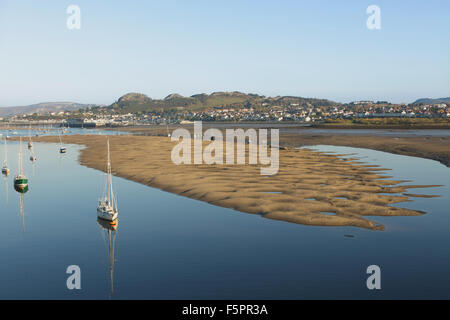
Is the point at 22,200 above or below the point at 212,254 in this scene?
above

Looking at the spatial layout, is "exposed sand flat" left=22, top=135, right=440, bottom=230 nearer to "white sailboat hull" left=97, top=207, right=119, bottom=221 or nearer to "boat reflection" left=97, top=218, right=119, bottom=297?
"white sailboat hull" left=97, top=207, right=119, bottom=221

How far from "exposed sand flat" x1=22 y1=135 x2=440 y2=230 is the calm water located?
1846 millimetres

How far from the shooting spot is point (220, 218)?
104ft

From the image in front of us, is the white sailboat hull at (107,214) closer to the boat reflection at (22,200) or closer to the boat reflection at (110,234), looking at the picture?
the boat reflection at (110,234)

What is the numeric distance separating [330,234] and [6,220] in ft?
82.1

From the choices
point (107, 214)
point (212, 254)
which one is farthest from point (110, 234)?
point (212, 254)

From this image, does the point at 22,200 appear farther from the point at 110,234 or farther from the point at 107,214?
the point at 110,234

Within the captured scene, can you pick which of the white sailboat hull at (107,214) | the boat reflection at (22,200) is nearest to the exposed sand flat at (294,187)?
the white sailboat hull at (107,214)

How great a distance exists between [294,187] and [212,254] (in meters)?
19.5

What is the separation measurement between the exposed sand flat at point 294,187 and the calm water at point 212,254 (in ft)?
6.06

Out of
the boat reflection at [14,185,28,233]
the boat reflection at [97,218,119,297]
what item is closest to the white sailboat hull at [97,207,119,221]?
the boat reflection at [97,218,119,297]

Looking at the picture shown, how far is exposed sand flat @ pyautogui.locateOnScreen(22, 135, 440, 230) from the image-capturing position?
3175 cm

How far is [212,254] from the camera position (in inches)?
936
